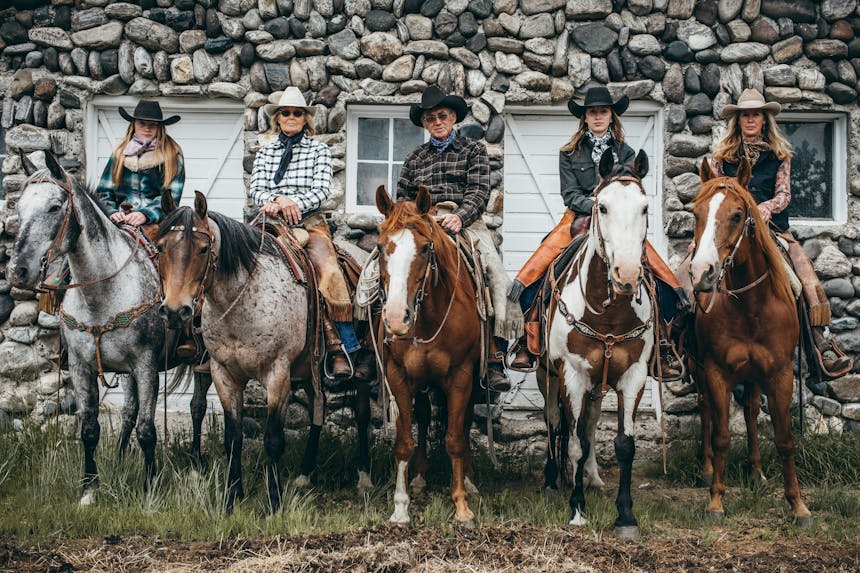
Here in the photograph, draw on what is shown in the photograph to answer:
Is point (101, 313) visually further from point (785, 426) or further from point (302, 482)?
point (785, 426)

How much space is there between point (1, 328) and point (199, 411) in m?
2.39

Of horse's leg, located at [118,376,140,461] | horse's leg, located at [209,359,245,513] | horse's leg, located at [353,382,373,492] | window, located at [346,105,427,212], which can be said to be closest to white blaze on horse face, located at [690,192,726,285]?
horse's leg, located at [353,382,373,492]

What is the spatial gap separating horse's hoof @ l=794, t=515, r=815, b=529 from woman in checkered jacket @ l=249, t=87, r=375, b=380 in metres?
3.10

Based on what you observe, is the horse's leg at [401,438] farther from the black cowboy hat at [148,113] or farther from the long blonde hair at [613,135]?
the black cowboy hat at [148,113]

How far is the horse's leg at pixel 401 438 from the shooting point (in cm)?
510

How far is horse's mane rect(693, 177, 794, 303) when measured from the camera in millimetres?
5070

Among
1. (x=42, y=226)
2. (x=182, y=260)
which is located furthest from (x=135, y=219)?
(x=182, y=260)

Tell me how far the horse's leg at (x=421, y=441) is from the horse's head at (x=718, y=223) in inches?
90.2

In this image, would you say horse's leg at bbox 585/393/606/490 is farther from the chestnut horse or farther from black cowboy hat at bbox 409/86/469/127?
black cowboy hat at bbox 409/86/469/127

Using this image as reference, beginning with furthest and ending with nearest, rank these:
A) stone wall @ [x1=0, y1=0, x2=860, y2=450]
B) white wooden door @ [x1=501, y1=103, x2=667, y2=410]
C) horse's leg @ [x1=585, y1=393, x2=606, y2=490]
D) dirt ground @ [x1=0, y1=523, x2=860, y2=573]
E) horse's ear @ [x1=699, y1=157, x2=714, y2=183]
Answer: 1. white wooden door @ [x1=501, y1=103, x2=667, y2=410]
2. stone wall @ [x1=0, y1=0, x2=860, y2=450]
3. horse's leg @ [x1=585, y1=393, x2=606, y2=490]
4. horse's ear @ [x1=699, y1=157, x2=714, y2=183]
5. dirt ground @ [x1=0, y1=523, x2=860, y2=573]

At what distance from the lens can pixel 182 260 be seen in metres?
4.77

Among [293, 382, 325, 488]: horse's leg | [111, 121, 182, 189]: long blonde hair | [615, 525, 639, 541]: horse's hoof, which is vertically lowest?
[615, 525, 639, 541]: horse's hoof

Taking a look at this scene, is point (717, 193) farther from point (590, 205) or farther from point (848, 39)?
point (848, 39)

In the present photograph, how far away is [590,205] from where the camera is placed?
5.61 m
